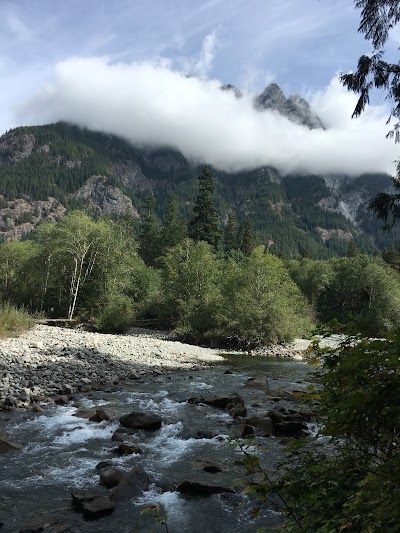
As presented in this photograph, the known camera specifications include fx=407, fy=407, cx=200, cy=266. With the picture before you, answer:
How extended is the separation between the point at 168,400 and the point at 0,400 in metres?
4.84

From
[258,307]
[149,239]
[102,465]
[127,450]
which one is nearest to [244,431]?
[127,450]

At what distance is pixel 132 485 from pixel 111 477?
39 cm

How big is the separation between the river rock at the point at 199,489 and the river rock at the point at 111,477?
39.8 inches

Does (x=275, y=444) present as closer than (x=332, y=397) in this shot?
No

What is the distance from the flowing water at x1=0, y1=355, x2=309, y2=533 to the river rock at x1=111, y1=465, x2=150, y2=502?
138 millimetres

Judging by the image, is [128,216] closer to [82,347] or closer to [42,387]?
[82,347]

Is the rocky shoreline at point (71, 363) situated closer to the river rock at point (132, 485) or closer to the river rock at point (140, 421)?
the river rock at point (140, 421)

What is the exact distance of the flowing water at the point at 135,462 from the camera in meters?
5.73

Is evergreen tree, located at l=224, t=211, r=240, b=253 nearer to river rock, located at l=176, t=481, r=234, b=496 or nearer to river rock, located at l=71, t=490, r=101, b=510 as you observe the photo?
river rock, located at l=176, t=481, r=234, b=496

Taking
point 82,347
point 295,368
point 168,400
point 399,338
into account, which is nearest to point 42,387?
point 168,400

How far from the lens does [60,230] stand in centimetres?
4356

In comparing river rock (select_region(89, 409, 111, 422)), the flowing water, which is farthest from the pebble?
river rock (select_region(89, 409, 111, 422))

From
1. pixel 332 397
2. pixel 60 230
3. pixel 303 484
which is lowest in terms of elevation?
pixel 303 484

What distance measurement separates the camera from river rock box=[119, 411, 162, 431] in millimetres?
9938
